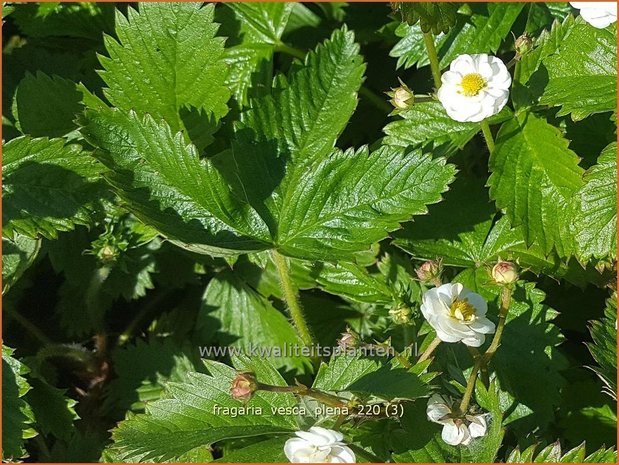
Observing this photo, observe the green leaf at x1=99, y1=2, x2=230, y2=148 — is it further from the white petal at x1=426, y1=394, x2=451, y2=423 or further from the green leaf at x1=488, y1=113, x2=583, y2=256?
the white petal at x1=426, y1=394, x2=451, y2=423

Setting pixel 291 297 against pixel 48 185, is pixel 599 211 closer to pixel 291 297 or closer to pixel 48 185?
pixel 291 297

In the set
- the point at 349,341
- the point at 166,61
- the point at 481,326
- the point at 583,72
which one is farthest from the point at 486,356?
the point at 166,61

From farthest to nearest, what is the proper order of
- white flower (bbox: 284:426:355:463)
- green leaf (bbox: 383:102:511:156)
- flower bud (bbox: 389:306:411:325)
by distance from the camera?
1. green leaf (bbox: 383:102:511:156)
2. flower bud (bbox: 389:306:411:325)
3. white flower (bbox: 284:426:355:463)

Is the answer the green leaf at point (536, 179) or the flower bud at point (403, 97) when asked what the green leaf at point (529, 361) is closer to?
the green leaf at point (536, 179)

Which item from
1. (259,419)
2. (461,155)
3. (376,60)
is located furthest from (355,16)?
(259,419)

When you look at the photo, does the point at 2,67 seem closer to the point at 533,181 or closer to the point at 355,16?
the point at 355,16

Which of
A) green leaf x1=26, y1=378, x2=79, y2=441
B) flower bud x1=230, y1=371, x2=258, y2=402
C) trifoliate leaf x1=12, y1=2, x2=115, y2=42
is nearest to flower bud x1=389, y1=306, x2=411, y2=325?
flower bud x1=230, y1=371, x2=258, y2=402
